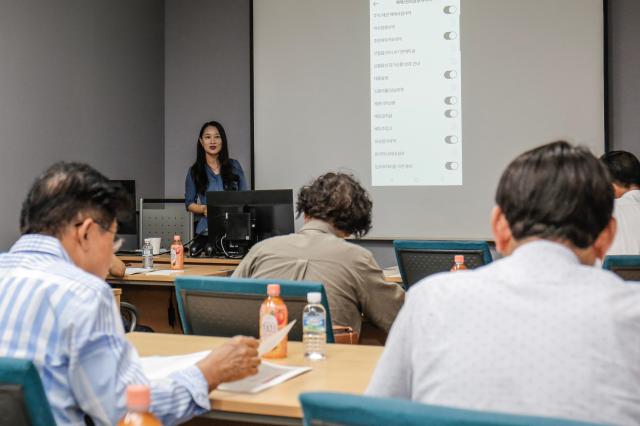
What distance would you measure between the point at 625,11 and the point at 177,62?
12.4 feet

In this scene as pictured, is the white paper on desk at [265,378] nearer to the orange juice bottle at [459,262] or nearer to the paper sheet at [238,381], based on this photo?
the paper sheet at [238,381]

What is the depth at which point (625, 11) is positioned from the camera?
5281mm

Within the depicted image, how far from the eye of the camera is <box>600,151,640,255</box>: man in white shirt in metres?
3.38

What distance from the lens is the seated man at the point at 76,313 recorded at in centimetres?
137

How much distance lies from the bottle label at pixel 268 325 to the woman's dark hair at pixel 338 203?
3.01 feet

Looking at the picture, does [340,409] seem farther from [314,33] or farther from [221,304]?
[314,33]

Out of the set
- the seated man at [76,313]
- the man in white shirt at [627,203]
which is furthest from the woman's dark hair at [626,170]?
the seated man at [76,313]

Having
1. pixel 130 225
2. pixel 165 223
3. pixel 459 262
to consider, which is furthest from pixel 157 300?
pixel 459 262

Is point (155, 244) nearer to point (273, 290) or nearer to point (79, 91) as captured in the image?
point (79, 91)

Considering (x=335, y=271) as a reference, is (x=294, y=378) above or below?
below

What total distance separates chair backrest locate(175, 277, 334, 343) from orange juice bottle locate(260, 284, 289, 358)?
0.06 m

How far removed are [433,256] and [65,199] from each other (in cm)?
207

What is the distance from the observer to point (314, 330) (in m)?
1.96

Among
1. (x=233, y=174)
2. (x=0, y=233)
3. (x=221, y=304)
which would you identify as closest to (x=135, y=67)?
(x=233, y=174)
